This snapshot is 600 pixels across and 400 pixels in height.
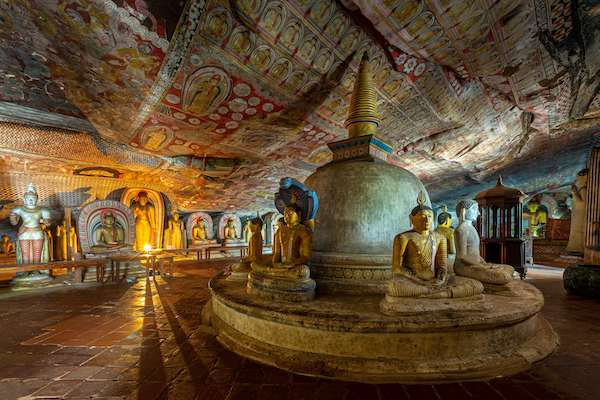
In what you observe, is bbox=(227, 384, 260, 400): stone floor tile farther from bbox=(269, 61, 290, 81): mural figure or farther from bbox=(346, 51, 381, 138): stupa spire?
bbox=(269, 61, 290, 81): mural figure

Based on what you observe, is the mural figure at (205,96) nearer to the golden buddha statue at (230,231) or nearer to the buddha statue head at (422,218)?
the buddha statue head at (422,218)

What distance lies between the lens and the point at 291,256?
11.7 feet

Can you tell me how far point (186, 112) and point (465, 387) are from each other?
22.1ft

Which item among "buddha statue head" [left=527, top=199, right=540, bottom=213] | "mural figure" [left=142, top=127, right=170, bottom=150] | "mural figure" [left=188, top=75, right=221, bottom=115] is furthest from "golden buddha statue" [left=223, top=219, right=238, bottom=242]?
"buddha statue head" [left=527, top=199, right=540, bottom=213]

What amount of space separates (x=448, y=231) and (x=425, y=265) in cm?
98

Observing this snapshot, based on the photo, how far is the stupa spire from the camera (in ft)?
17.1

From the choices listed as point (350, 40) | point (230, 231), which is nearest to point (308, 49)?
point (350, 40)

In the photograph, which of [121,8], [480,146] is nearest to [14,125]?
[121,8]

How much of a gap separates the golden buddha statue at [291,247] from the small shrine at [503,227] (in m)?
7.52

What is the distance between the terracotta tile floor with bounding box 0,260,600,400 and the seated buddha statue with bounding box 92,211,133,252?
4216 mm

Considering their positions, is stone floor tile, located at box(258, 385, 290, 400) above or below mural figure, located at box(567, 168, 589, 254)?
below

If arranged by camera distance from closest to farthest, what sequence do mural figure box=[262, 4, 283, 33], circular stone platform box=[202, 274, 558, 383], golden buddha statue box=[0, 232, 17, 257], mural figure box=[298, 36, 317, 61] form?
1. circular stone platform box=[202, 274, 558, 383]
2. mural figure box=[262, 4, 283, 33]
3. mural figure box=[298, 36, 317, 61]
4. golden buddha statue box=[0, 232, 17, 257]

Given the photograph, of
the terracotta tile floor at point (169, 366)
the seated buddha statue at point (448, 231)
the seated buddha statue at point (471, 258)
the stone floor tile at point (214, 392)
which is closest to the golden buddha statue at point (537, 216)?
the terracotta tile floor at point (169, 366)

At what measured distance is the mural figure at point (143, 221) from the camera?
10788 millimetres
